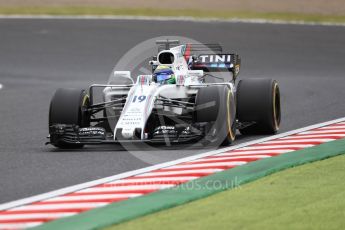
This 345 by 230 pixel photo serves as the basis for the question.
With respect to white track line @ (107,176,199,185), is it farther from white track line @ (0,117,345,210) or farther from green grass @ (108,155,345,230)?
green grass @ (108,155,345,230)

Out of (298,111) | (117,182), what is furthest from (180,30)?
(117,182)

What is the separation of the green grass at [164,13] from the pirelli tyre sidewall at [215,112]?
20.5m

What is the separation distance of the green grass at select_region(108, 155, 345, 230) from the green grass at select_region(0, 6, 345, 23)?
23552mm

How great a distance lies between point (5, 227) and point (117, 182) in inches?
99.2

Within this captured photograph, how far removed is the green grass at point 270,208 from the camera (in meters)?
9.02

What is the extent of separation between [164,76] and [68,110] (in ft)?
5.31

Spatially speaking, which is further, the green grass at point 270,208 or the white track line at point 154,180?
the white track line at point 154,180

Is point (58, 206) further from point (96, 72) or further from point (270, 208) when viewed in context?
point (96, 72)

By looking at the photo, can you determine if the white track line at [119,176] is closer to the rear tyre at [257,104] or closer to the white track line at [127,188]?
the white track line at [127,188]

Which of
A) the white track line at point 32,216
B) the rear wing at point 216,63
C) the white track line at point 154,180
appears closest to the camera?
the white track line at point 32,216

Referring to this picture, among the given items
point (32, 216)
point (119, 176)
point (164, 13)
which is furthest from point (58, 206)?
point (164, 13)

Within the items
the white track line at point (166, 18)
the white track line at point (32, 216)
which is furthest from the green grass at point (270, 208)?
the white track line at point (166, 18)

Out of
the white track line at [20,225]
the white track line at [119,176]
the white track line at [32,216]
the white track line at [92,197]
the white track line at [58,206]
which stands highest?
the white track line at [20,225]

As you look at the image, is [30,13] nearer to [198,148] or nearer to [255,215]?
[198,148]
